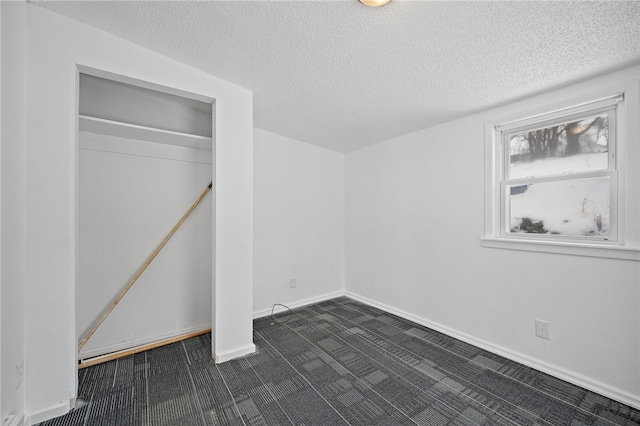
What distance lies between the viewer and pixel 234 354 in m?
2.11

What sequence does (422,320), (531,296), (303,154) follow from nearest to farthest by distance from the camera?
1. (531,296)
2. (422,320)
3. (303,154)

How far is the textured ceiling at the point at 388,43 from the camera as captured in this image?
4.28 ft

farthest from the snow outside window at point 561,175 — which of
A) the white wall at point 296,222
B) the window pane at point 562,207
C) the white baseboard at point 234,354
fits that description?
the white baseboard at point 234,354

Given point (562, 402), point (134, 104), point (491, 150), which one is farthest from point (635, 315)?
point (134, 104)

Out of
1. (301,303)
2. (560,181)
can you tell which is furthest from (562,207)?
(301,303)

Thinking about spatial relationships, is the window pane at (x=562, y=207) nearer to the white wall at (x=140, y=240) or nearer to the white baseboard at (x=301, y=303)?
the white baseboard at (x=301, y=303)

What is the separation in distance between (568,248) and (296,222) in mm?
2573

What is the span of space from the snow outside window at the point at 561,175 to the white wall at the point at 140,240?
9.30ft

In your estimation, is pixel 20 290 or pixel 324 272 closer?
pixel 20 290

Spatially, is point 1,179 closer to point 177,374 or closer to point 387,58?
point 177,374

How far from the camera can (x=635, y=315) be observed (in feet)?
5.37

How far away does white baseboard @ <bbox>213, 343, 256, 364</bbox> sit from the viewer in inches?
80.0

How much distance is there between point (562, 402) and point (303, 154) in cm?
318

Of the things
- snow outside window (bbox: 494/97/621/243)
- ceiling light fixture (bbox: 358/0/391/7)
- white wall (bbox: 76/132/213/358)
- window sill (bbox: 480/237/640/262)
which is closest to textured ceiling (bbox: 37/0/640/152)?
ceiling light fixture (bbox: 358/0/391/7)
